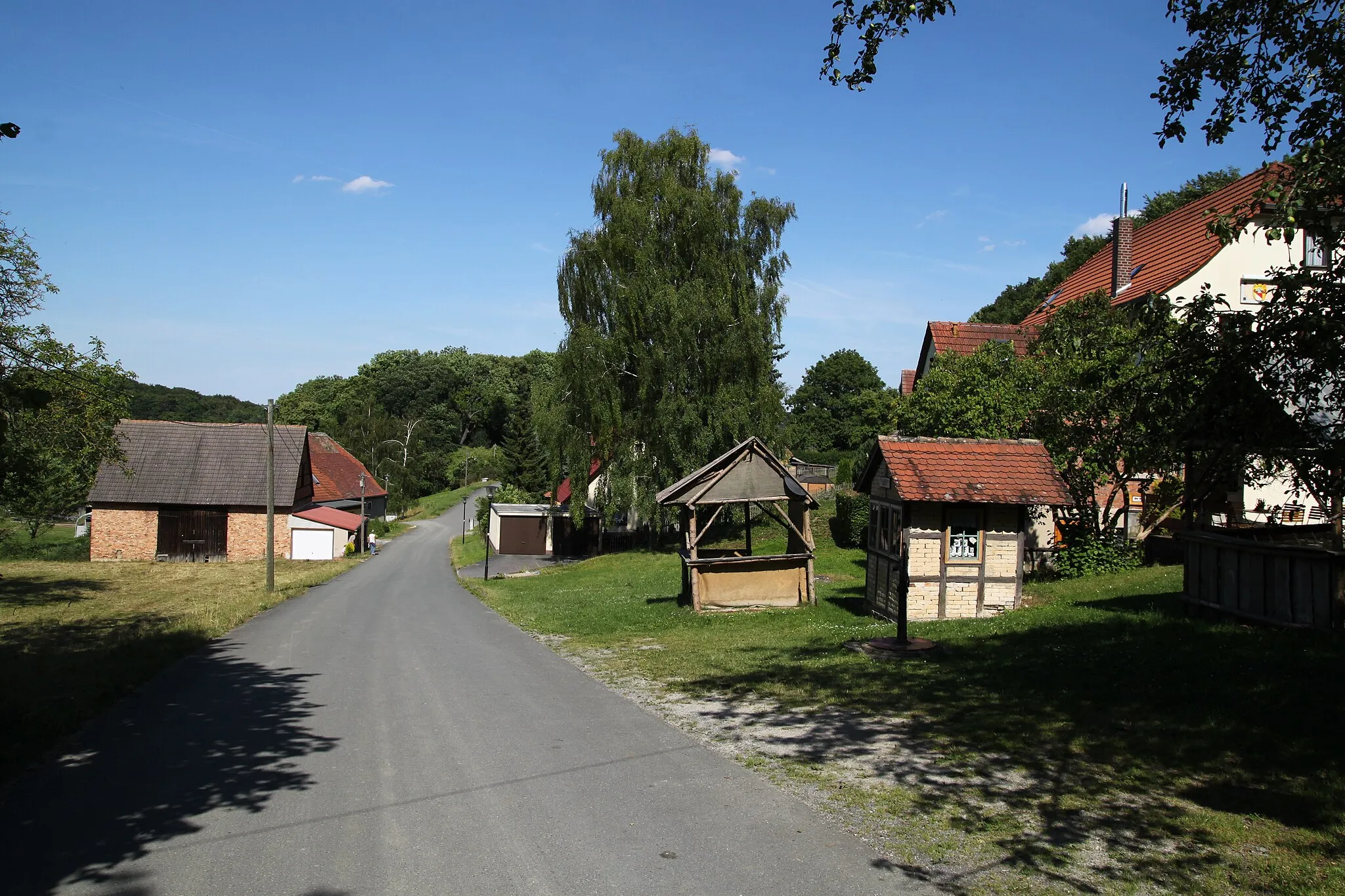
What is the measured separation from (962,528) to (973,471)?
108cm

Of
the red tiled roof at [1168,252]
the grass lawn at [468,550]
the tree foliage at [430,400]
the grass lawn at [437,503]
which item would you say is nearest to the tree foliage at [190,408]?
the tree foliage at [430,400]

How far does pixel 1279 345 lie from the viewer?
8781 mm

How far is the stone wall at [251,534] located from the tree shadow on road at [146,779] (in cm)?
3840

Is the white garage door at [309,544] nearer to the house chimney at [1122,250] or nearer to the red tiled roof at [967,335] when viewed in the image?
the red tiled roof at [967,335]

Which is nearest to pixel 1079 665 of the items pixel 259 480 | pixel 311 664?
pixel 311 664

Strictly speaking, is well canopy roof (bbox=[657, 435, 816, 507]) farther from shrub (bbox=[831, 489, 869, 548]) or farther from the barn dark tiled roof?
the barn dark tiled roof

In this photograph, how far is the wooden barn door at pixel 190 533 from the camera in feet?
156

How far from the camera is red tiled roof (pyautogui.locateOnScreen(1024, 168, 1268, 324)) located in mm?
28138

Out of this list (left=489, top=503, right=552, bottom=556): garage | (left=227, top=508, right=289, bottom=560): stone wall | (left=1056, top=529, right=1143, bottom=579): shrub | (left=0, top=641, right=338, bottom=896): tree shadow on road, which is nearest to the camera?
(left=0, top=641, right=338, bottom=896): tree shadow on road

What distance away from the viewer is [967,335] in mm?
37594

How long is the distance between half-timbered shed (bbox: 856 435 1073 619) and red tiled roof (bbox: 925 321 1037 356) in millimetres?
19634

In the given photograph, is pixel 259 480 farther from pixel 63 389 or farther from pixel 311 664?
pixel 311 664

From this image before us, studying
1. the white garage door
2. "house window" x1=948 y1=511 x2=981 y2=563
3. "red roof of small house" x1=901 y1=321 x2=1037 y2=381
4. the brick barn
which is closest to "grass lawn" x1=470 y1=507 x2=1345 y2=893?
"house window" x1=948 y1=511 x2=981 y2=563

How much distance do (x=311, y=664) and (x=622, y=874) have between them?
35.7 ft
